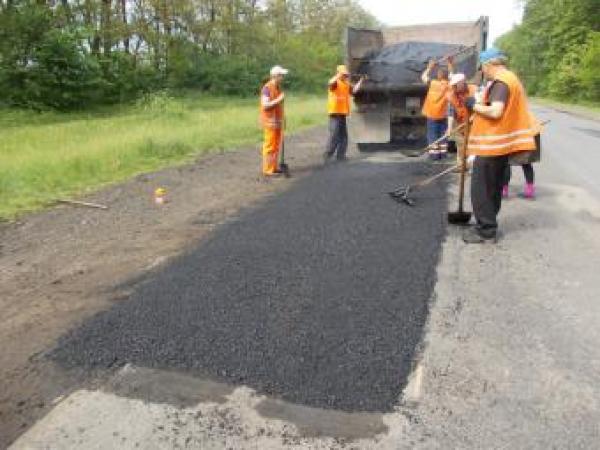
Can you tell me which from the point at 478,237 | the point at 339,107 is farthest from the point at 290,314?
the point at 339,107

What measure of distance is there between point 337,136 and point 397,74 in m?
1.51

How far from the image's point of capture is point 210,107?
980 inches

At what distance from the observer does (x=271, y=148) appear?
9164 mm

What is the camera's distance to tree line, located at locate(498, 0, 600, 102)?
35344mm

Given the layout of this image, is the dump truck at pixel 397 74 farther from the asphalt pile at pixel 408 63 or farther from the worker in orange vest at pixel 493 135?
the worker in orange vest at pixel 493 135

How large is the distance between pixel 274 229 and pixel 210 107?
1987cm

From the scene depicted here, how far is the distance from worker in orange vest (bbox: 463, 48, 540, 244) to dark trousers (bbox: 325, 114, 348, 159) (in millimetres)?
4911

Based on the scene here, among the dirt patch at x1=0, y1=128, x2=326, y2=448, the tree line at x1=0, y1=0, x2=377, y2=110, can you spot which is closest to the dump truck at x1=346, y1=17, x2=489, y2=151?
the dirt patch at x1=0, y1=128, x2=326, y2=448

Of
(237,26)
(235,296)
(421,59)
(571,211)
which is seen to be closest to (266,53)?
(237,26)

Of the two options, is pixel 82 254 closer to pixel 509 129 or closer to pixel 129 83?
pixel 509 129

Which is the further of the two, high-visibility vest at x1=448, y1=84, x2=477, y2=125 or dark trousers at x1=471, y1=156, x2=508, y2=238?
high-visibility vest at x1=448, y1=84, x2=477, y2=125

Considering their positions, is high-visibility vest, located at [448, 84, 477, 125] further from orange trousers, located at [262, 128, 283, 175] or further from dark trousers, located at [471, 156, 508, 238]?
dark trousers, located at [471, 156, 508, 238]

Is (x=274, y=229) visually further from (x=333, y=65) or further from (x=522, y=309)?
(x=333, y=65)

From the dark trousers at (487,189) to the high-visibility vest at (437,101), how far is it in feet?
13.9
